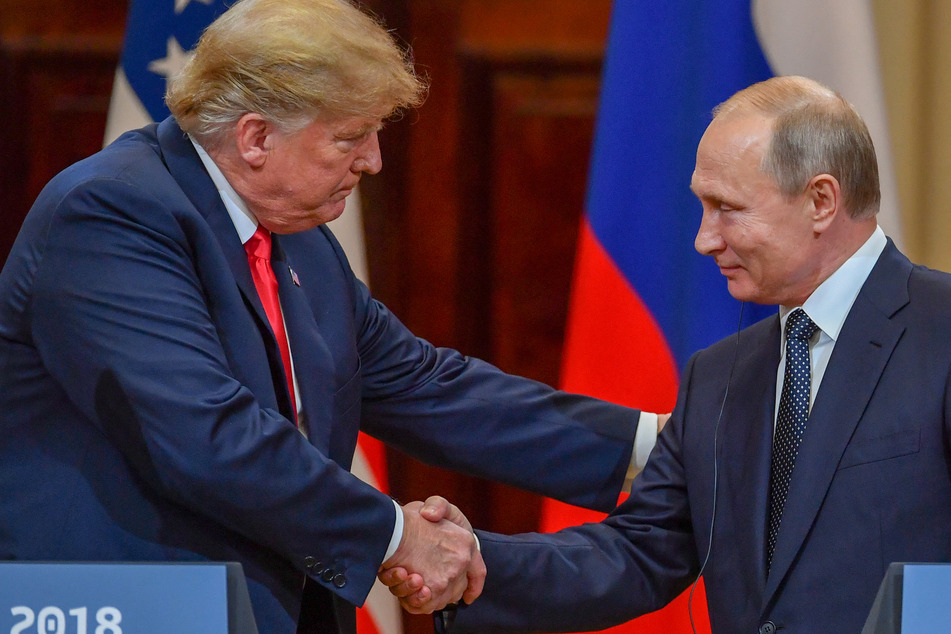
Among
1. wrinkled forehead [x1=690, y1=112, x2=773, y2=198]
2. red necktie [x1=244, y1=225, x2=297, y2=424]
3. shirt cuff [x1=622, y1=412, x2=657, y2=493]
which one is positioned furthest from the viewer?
shirt cuff [x1=622, y1=412, x2=657, y2=493]

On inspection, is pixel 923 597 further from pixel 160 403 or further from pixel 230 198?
pixel 230 198

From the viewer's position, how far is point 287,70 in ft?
5.89

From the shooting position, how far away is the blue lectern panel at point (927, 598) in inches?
45.4

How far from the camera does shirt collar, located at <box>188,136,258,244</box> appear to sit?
1875 mm

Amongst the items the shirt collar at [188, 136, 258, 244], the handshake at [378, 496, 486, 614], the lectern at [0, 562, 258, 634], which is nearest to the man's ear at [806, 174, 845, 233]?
the handshake at [378, 496, 486, 614]

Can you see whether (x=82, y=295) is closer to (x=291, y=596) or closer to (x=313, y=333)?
(x=313, y=333)

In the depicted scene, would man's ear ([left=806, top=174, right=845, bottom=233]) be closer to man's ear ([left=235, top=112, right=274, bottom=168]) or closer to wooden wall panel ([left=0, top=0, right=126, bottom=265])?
man's ear ([left=235, top=112, right=274, bottom=168])

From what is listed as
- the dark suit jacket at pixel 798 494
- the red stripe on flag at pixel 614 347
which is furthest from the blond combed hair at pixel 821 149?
the red stripe on flag at pixel 614 347

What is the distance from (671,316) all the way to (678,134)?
36 cm

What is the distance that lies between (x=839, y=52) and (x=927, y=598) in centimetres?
139

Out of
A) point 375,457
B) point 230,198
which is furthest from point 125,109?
point 375,457

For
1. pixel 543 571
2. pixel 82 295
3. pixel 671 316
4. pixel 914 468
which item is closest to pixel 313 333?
pixel 82 295

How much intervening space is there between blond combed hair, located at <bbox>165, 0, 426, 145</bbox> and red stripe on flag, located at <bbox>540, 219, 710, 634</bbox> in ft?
2.22

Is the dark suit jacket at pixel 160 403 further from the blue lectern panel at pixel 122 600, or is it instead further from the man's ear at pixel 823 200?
the man's ear at pixel 823 200
